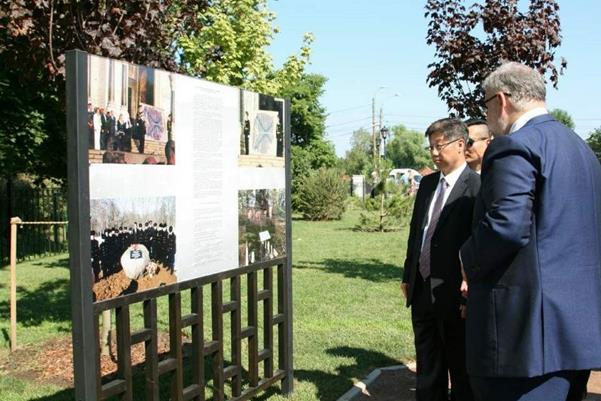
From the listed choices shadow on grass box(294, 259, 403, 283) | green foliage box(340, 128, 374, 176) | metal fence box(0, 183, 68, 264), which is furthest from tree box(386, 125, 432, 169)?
shadow on grass box(294, 259, 403, 283)

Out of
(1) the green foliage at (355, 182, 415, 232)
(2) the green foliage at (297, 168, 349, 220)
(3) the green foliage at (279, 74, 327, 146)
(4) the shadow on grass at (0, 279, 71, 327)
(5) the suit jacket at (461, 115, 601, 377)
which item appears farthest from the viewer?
(3) the green foliage at (279, 74, 327, 146)

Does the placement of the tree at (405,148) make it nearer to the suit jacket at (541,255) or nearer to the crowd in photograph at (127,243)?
the crowd in photograph at (127,243)

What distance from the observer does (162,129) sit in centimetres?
374

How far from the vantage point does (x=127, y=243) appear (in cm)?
350

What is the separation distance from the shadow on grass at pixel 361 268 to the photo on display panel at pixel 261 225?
263 inches

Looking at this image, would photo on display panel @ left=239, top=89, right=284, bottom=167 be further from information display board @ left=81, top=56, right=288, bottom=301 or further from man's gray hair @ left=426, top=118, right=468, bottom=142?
man's gray hair @ left=426, top=118, right=468, bottom=142

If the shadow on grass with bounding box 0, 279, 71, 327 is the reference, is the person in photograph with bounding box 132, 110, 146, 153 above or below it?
above

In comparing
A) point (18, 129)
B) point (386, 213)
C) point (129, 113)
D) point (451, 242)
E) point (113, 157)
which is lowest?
point (386, 213)

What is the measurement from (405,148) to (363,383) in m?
115

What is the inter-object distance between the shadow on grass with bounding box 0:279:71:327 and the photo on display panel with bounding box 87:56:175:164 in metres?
5.45

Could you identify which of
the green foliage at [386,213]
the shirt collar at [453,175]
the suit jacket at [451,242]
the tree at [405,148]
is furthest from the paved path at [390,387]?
the tree at [405,148]

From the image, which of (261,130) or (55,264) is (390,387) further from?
(55,264)

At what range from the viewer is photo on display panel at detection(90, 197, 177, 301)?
3299mm

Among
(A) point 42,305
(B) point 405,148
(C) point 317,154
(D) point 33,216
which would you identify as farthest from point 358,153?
(A) point 42,305
